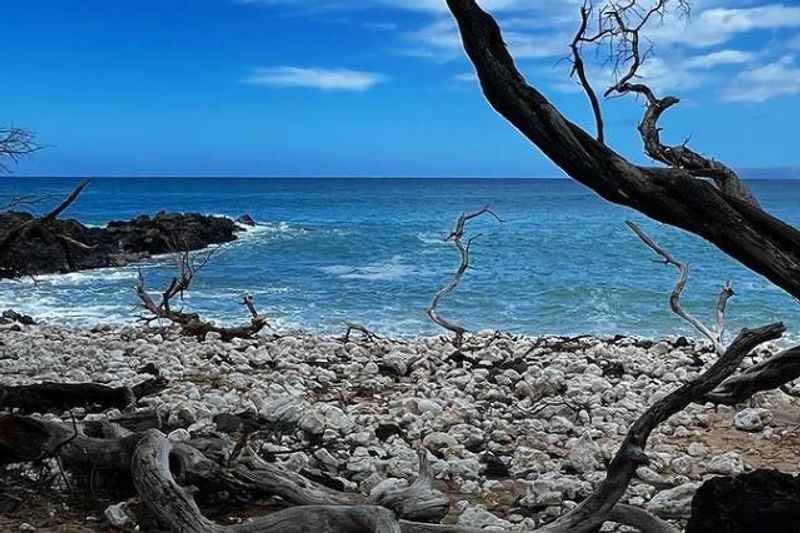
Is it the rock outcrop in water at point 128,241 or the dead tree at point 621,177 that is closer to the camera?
the dead tree at point 621,177

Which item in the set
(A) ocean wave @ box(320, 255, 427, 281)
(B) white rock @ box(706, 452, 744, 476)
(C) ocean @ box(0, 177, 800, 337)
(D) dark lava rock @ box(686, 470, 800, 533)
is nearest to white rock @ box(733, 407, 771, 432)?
(B) white rock @ box(706, 452, 744, 476)

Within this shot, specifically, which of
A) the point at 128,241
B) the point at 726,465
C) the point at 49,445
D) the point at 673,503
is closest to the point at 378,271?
the point at 128,241

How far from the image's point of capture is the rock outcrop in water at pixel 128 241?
2242cm

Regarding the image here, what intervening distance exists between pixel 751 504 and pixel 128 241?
26.8m

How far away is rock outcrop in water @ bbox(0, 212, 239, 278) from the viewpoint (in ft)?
73.6

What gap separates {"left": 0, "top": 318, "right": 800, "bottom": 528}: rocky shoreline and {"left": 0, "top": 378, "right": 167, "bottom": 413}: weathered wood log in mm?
516

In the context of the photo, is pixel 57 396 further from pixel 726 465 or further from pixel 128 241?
pixel 128 241

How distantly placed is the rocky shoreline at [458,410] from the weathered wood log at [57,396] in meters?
0.52

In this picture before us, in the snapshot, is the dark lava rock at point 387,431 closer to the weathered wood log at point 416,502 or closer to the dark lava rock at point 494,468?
the dark lava rock at point 494,468

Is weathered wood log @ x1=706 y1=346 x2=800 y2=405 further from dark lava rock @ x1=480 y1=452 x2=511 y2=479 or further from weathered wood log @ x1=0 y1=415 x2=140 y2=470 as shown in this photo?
weathered wood log @ x1=0 y1=415 x2=140 y2=470

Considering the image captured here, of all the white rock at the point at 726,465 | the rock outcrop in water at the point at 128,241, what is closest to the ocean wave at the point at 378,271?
the rock outcrop in water at the point at 128,241

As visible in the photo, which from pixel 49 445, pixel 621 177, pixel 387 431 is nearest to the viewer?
pixel 621 177

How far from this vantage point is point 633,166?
3232 millimetres

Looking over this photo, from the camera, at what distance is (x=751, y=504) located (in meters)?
3.27
